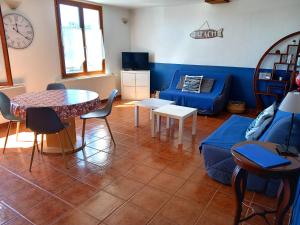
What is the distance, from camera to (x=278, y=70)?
4.42 m

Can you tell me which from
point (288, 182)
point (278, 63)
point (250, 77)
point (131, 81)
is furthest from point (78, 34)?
point (288, 182)

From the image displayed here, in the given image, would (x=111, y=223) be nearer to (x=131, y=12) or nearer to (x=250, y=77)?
(x=250, y=77)

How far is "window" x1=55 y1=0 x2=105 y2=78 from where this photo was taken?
15.0ft

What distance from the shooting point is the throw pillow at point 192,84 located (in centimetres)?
491

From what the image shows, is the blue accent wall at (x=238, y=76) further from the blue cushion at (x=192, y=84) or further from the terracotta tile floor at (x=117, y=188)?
the terracotta tile floor at (x=117, y=188)

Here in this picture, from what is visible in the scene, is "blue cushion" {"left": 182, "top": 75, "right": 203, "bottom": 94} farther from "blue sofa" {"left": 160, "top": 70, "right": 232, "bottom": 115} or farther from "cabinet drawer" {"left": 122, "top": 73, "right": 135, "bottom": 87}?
"cabinet drawer" {"left": 122, "top": 73, "right": 135, "bottom": 87}

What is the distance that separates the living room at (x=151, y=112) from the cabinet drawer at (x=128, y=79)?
0.04 metres

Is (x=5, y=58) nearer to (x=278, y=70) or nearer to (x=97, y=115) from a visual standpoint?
(x=97, y=115)

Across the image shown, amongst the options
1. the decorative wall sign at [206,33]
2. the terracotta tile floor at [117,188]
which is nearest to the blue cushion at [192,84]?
the decorative wall sign at [206,33]

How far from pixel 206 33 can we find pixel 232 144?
3529mm

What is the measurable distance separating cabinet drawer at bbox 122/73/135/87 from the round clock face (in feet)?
7.77

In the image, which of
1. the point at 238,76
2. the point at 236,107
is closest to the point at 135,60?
the point at 238,76

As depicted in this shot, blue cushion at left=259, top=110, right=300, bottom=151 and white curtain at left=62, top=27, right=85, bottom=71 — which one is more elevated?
white curtain at left=62, top=27, right=85, bottom=71

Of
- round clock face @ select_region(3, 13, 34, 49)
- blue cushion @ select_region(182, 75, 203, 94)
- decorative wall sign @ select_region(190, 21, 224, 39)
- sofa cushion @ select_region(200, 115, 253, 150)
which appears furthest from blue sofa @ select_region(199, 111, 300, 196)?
round clock face @ select_region(3, 13, 34, 49)
